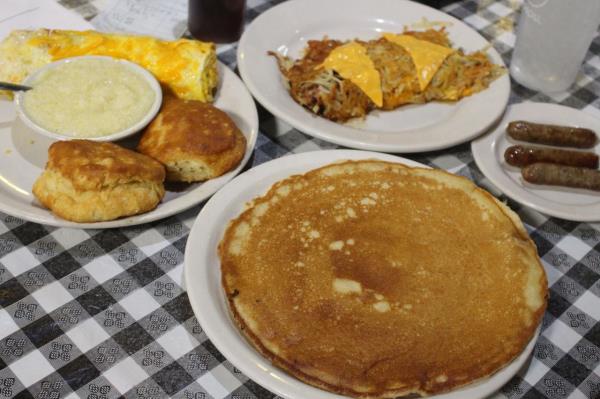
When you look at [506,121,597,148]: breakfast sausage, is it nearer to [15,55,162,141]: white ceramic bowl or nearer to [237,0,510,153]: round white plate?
[237,0,510,153]: round white plate

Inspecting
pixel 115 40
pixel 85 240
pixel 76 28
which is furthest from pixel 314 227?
pixel 76 28

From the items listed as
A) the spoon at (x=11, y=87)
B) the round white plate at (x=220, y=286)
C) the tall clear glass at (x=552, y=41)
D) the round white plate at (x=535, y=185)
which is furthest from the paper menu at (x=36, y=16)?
the tall clear glass at (x=552, y=41)

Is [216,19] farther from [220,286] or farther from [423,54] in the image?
[220,286]

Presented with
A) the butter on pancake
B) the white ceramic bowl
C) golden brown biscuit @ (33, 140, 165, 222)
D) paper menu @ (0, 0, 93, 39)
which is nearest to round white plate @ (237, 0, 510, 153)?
the butter on pancake

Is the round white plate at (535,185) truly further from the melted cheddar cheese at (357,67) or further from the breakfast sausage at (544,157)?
the melted cheddar cheese at (357,67)

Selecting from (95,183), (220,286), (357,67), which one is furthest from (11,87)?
(357,67)
